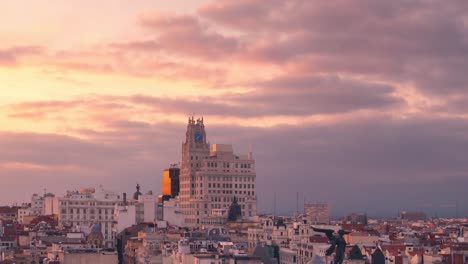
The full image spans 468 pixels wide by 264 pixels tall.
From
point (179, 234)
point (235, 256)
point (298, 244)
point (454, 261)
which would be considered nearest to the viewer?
point (235, 256)

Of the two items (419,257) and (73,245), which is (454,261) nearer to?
(419,257)

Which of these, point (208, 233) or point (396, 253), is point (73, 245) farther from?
point (396, 253)

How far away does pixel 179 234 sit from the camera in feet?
638

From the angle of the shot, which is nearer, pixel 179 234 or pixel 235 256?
pixel 235 256

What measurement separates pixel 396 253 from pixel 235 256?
1123 inches

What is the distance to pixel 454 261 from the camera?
535ft

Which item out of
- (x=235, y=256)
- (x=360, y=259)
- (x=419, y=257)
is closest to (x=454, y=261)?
(x=419, y=257)

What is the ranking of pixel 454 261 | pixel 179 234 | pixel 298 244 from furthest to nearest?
pixel 179 234 → pixel 298 244 → pixel 454 261

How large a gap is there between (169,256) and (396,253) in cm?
3048

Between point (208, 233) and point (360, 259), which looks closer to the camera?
point (360, 259)

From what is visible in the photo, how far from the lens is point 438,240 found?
195750 mm

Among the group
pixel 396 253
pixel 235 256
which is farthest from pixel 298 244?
pixel 235 256

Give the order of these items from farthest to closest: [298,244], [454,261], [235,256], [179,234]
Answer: [179,234] < [298,244] < [454,261] < [235,256]

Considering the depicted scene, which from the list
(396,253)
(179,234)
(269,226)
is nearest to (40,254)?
(179,234)
